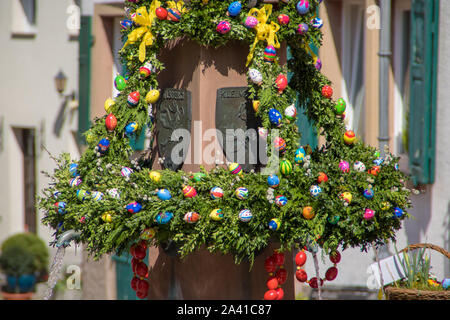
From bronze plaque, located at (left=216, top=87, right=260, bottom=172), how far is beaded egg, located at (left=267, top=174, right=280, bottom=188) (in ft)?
1.73

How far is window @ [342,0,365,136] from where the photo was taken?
26.4 ft

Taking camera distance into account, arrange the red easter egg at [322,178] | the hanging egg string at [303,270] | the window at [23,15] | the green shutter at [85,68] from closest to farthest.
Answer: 1. the red easter egg at [322,178]
2. the hanging egg string at [303,270]
3. the green shutter at [85,68]
4. the window at [23,15]

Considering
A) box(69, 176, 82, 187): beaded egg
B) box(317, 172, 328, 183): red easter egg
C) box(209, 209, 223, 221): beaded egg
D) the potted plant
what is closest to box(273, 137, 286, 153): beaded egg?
box(317, 172, 328, 183): red easter egg

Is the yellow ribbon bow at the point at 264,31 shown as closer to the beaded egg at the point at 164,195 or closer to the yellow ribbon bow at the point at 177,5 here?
the yellow ribbon bow at the point at 177,5

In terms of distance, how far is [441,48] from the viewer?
7039 millimetres

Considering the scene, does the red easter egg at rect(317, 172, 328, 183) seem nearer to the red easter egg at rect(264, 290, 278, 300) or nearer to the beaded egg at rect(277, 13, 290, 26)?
the red easter egg at rect(264, 290, 278, 300)

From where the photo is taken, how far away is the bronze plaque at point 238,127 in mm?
5062

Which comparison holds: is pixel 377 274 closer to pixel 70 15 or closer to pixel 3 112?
pixel 70 15

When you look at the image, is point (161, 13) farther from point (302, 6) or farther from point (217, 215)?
point (217, 215)

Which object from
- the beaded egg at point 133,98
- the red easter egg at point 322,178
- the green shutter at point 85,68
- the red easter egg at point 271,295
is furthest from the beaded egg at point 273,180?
the green shutter at point 85,68

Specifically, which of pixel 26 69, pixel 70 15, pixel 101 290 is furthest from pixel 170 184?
pixel 26 69

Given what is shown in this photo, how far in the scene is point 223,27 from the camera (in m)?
4.76

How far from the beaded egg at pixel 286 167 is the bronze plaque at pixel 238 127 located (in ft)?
1.57

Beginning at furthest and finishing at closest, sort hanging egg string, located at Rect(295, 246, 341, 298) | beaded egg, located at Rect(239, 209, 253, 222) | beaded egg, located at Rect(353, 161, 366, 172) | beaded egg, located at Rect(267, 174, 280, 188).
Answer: beaded egg, located at Rect(353, 161, 366, 172) < hanging egg string, located at Rect(295, 246, 341, 298) < beaded egg, located at Rect(267, 174, 280, 188) < beaded egg, located at Rect(239, 209, 253, 222)
